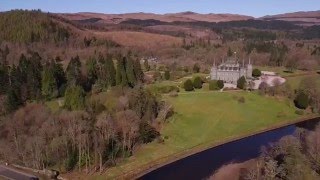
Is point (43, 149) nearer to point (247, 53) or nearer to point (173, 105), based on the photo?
point (173, 105)

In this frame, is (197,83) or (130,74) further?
(197,83)

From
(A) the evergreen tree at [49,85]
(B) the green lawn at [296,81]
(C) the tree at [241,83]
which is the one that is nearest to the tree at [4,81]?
(A) the evergreen tree at [49,85]

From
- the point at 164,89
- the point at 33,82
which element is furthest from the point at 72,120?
the point at 164,89

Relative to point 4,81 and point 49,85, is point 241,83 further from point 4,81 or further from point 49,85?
point 4,81

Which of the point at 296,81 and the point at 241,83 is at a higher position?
the point at 241,83

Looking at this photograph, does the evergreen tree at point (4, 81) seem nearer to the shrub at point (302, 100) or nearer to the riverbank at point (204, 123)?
the riverbank at point (204, 123)

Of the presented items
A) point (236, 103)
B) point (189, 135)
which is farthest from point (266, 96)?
point (189, 135)

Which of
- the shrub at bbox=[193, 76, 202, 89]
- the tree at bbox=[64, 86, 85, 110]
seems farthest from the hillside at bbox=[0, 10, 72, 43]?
the tree at bbox=[64, 86, 85, 110]
